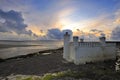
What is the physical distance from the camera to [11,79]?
1286 centimetres

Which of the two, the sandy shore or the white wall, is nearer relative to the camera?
the sandy shore

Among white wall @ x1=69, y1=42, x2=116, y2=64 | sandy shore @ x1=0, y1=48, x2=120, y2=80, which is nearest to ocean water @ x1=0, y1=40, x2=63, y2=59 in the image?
sandy shore @ x1=0, y1=48, x2=120, y2=80

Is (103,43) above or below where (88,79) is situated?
above

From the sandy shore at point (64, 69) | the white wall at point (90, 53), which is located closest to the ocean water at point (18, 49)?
the sandy shore at point (64, 69)

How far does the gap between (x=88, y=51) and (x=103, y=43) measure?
271 centimetres

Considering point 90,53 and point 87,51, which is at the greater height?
point 87,51

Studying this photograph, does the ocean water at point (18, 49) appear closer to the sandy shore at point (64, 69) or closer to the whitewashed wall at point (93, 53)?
the sandy shore at point (64, 69)

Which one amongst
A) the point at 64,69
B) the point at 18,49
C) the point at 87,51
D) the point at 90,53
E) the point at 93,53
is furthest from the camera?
the point at 18,49

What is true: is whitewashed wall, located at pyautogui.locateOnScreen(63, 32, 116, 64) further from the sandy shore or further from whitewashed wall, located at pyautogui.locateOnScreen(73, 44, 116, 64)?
the sandy shore

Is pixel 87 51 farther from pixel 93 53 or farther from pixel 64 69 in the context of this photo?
pixel 64 69

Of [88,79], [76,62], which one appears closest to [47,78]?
[88,79]

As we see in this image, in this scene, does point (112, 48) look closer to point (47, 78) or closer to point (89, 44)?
point (89, 44)

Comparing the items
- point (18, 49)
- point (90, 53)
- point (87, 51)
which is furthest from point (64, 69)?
point (18, 49)

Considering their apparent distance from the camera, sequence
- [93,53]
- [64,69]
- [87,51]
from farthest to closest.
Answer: [93,53]
[87,51]
[64,69]
